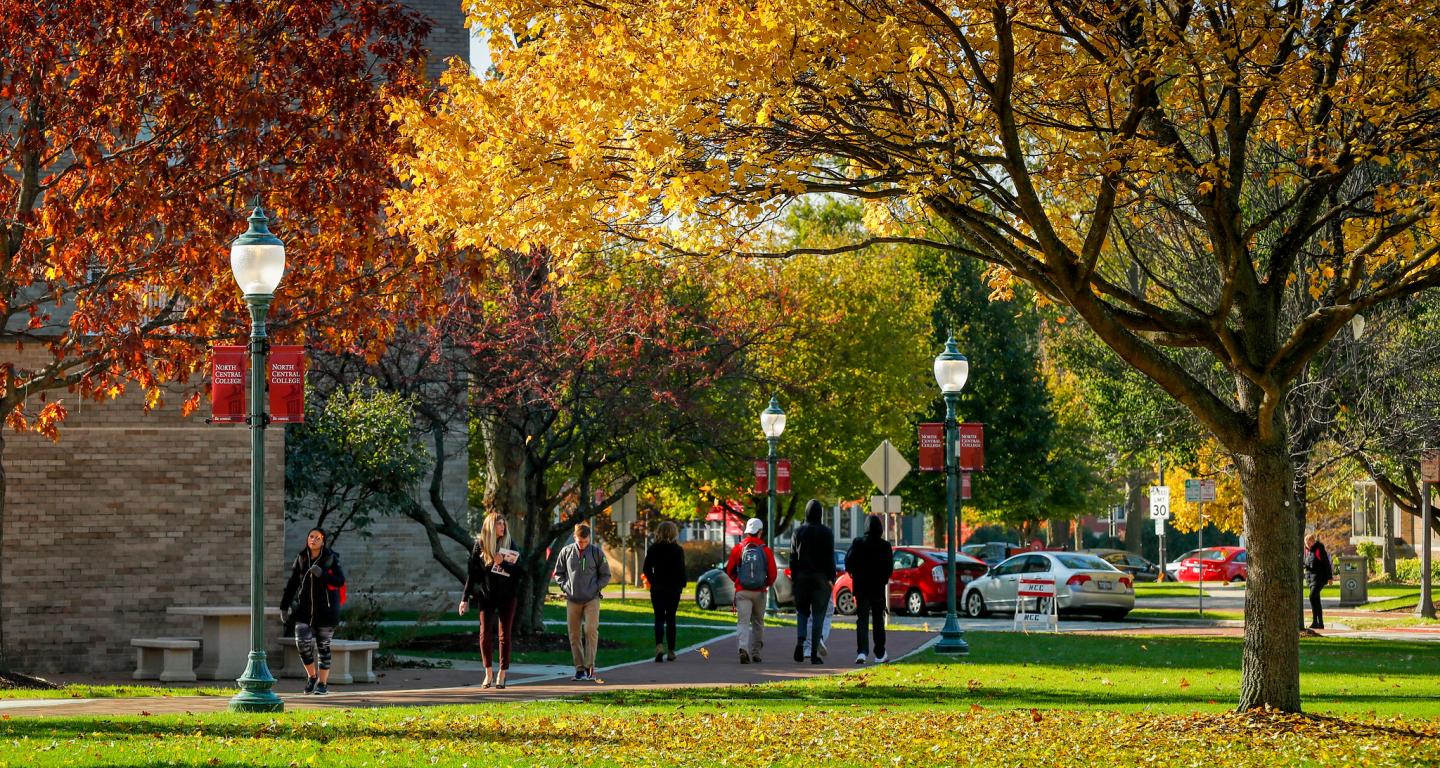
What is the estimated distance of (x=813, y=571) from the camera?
20.4m

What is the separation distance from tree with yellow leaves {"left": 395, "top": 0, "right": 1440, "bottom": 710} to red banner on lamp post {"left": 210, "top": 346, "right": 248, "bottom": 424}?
2.98 m

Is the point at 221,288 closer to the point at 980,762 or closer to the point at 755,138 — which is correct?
the point at 755,138

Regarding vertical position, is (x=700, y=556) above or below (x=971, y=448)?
below

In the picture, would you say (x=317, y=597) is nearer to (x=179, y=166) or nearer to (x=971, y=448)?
(x=179, y=166)

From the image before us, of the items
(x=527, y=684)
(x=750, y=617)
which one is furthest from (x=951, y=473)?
(x=527, y=684)

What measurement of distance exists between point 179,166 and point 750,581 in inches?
315

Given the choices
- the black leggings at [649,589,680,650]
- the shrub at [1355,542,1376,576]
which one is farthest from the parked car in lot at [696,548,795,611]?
the shrub at [1355,542,1376,576]

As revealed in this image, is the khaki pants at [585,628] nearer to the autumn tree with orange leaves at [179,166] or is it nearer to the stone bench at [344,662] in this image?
the stone bench at [344,662]

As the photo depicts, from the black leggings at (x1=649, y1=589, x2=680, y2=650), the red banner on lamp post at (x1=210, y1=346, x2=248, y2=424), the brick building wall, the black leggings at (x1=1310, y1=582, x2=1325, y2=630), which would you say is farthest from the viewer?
the black leggings at (x1=1310, y1=582, x2=1325, y2=630)

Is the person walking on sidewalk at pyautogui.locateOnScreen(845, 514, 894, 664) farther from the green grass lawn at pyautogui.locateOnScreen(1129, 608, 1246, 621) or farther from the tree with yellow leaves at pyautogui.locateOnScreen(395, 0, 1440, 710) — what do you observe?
the green grass lawn at pyautogui.locateOnScreen(1129, 608, 1246, 621)

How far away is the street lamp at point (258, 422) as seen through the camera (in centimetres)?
1431

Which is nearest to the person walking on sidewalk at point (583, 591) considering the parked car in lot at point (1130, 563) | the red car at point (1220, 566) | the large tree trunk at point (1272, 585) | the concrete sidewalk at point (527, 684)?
the concrete sidewalk at point (527, 684)

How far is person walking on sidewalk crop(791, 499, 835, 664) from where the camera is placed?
20250 millimetres

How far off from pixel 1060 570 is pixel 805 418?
42.8 feet
